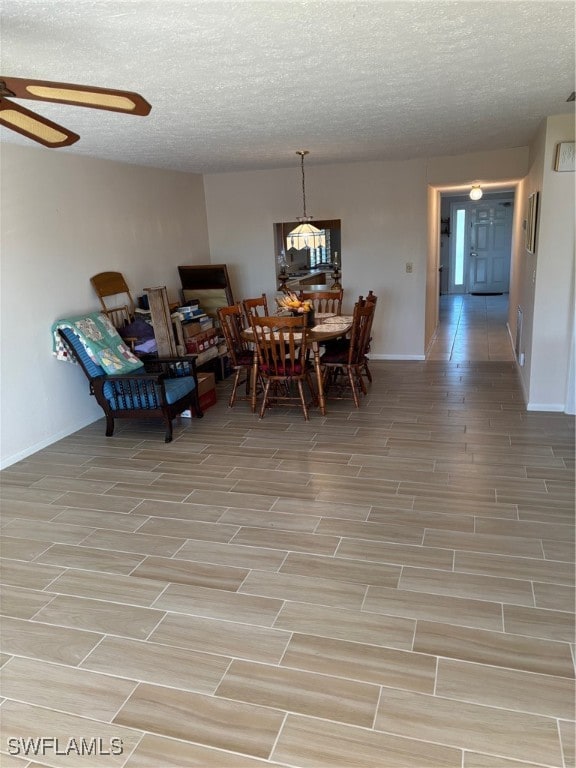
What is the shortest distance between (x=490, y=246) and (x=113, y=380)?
10204 mm

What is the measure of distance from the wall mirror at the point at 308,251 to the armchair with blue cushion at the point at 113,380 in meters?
2.47

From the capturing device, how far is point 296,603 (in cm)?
237

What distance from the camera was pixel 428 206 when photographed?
6.27m

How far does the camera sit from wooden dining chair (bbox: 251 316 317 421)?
444 centimetres

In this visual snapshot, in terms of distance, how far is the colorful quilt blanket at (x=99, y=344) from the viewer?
14.2ft

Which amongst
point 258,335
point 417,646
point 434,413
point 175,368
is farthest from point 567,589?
point 175,368

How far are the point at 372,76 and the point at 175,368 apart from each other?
2.87 m

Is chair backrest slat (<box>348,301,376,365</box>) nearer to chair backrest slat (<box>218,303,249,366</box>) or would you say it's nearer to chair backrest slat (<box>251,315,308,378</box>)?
chair backrest slat (<box>251,315,308,378</box>)

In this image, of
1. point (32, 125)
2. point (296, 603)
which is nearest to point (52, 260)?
point (32, 125)

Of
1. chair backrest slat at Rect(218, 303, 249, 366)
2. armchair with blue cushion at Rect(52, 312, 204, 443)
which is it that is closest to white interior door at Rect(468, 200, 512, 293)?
chair backrest slat at Rect(218, 303, 249, 366)

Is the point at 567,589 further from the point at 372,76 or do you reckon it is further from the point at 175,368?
the point at 175,368

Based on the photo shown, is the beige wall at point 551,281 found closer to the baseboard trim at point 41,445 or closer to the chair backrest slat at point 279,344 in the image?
the chair backrest slat at point 279,344

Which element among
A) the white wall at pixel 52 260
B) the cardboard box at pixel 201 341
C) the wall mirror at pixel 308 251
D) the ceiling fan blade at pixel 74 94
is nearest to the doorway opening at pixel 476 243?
the wall mirror at pixel 308 251

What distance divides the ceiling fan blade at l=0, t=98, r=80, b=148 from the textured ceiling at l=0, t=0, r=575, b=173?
317 millimetres
